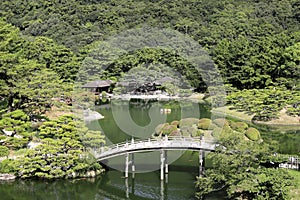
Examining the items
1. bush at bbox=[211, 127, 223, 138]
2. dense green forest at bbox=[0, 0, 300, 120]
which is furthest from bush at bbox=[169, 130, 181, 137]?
dense green forest at bbox=[0, 0, 300, 120]

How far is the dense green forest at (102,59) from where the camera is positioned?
1972cm

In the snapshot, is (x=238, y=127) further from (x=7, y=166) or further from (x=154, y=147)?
(x=7, y=166)

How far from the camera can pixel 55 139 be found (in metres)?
20.1

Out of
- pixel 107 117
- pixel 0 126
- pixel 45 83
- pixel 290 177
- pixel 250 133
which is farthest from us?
pixel 107 117

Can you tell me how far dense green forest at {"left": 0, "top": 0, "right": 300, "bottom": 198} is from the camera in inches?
776

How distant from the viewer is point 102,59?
153 feet

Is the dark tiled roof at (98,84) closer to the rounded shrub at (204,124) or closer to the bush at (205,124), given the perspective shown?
the rounded shrub at (204,124)

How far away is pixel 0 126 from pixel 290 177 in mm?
13923

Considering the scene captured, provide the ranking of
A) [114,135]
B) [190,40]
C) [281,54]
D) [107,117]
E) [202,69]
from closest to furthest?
[114,135] < [107,117] < [281,54] < [202,69] < [190,40]

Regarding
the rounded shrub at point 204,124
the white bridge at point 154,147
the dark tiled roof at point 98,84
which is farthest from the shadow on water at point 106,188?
the dark tiled roof at point 98,84

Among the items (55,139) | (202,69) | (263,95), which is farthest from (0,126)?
(202,69)

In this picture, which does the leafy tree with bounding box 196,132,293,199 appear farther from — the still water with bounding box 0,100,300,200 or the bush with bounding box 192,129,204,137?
the bush with bounding box 192,129,204,137

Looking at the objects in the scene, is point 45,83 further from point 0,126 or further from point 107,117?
point 0,126

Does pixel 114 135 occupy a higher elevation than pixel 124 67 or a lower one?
lower
